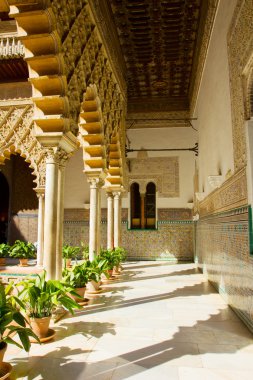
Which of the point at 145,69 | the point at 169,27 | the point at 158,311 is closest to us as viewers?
the point at 158,311

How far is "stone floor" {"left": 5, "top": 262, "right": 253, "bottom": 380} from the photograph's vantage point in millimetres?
2703

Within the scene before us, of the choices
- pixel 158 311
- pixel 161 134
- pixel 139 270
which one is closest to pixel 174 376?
pixel 158 311

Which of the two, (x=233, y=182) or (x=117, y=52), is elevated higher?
(x=117, y=52)

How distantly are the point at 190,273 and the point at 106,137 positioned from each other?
13.8 feet

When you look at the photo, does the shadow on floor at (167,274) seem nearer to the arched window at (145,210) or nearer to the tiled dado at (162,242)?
the tiled dado at (162,242)

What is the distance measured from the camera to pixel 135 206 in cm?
1225

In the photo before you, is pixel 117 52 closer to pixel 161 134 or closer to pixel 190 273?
pixel 161 134

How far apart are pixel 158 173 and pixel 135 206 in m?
1.51

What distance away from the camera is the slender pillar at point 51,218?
4.42 m

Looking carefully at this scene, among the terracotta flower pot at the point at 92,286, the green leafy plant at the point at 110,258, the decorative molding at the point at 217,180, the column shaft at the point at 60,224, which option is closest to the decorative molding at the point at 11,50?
the column shaft at the point at 60,224

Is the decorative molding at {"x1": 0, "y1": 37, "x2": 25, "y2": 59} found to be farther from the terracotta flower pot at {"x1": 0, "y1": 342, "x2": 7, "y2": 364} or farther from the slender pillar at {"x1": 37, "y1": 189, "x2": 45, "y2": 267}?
the terracotta flower pot at {"x1": 0, "y1": 342, "x2": 7, "y2": 364}

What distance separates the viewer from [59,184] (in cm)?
478

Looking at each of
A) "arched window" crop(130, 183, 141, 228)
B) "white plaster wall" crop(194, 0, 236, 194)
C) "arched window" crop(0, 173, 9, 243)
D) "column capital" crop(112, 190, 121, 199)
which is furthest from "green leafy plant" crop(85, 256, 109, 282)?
"arched window" crop(0, 173, 9, 243)

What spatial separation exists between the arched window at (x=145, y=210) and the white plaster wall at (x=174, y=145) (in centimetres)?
38
